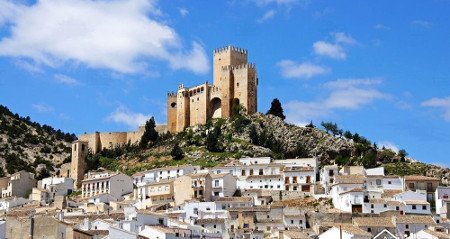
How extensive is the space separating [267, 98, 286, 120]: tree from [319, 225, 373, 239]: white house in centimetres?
3496

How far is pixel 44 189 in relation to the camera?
77.8m

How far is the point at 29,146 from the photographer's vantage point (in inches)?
3957

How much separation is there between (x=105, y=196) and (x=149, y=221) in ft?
58.5

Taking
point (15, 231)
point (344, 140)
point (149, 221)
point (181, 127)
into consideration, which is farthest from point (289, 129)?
point (15, 231)

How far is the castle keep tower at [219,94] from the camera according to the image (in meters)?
87.8

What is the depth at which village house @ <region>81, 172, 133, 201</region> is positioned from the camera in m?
73.4

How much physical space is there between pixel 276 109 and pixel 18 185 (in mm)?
25508

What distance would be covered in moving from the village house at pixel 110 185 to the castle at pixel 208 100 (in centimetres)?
832

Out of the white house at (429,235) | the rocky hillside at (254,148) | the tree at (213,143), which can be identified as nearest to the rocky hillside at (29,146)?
the rocky hillside at (254,148)

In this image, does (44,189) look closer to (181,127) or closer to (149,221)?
(181,127)

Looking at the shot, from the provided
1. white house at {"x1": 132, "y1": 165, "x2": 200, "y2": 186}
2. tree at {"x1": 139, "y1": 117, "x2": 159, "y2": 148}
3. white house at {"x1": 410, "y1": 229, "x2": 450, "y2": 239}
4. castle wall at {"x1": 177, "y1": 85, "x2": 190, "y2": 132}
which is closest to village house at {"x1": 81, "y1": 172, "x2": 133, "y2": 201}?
white house at {"x1": 132, "y1": 165, "x2": 200, "y2": 186}

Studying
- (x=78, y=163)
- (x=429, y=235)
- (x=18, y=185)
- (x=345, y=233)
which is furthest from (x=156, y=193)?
(x=429, y=235)

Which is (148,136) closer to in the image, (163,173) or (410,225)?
(163,173)

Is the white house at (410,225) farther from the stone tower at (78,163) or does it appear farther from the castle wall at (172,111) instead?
the castle wall at (172,111)
